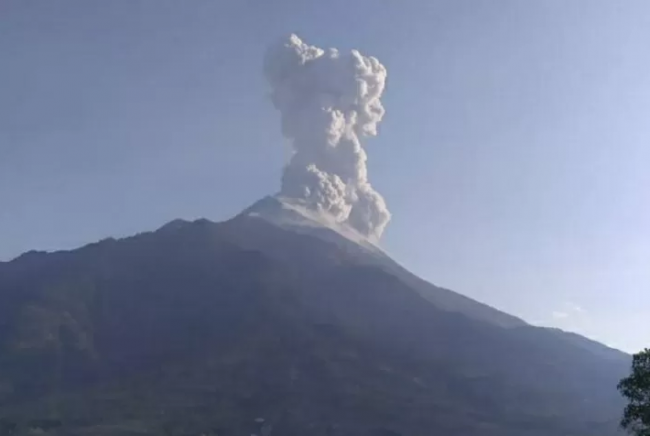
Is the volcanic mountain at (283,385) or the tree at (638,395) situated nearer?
the tree at (638,395)

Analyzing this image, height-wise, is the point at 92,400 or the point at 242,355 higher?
the point at 242,355

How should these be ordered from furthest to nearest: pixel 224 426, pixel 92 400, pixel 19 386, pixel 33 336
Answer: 1. pixel 33 336
2. pixel 19 386
3. pixel 92 400
4. pixel 224 426

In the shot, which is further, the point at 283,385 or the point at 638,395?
the point at 283,385

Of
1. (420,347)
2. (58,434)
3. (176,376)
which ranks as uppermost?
(420,347)

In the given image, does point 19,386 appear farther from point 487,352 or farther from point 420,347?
point 487,352

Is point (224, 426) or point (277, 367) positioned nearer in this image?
point (224, 426)

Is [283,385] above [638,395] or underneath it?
underneath

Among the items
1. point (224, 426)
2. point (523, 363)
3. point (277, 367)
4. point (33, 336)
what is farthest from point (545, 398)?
point (33, 336)

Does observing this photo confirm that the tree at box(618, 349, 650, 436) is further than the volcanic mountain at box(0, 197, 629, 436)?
No
